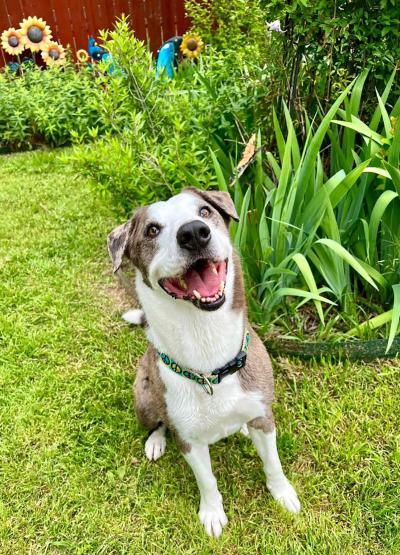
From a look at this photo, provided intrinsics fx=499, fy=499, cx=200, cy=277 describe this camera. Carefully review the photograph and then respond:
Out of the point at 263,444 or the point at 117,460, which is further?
the point at 117,460

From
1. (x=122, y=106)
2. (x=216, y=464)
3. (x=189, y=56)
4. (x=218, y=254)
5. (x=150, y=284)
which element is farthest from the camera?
(x=189, y=56)

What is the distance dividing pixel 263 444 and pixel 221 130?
2.52 m

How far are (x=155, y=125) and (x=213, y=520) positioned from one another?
270 centimetres

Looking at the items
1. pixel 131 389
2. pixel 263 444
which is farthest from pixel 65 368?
pixel 263 444

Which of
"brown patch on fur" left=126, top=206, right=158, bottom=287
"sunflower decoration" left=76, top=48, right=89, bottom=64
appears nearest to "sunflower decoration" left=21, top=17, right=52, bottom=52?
"sunflower decoration" left=76, top=48, right=89, bottom=64

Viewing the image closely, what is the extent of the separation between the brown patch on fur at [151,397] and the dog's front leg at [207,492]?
57mm

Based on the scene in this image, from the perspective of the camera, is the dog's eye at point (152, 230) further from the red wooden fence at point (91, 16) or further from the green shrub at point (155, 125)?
the red wooden fence at point (91, 16)

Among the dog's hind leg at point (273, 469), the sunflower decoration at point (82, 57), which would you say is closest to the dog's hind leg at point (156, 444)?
the dog's hind leg at point (273, 469)

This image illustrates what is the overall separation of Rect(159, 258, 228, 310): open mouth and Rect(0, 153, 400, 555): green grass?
3.96 feet

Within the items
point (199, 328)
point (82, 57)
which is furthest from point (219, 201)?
Answer: point (82, 57)

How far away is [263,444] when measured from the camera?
2.35 meters

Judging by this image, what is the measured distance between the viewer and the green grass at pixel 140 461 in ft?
7.72

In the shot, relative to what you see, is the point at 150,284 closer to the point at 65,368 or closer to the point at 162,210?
the point at 162,210

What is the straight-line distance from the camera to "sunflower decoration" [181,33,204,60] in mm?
6062
